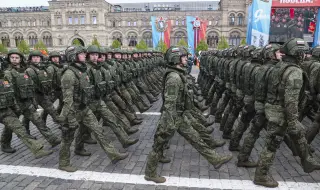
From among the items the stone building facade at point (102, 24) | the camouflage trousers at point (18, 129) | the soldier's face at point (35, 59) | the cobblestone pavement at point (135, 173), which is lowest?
the cobblestone pavement at point (135, 173)

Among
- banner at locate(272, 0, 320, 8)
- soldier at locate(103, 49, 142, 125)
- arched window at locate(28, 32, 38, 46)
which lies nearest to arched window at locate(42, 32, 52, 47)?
arched window at locate(28, 32, 38, 46)

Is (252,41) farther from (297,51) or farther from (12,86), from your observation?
(12,86)

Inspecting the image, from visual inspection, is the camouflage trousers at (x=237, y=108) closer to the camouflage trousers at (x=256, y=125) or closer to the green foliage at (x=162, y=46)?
the camouflage trousers at (x=256, y=125)

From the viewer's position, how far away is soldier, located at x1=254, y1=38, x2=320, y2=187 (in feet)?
12.3

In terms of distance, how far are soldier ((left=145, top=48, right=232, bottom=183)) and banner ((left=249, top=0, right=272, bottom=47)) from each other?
38.5 ft

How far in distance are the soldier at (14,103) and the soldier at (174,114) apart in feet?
7.82

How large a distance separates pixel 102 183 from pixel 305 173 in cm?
366

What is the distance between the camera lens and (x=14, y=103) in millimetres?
5270

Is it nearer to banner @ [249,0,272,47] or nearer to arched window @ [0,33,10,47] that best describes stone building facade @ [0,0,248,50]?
arched window @ [0,33,10,47]

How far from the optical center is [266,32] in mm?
14508

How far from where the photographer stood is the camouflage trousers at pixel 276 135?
398cm

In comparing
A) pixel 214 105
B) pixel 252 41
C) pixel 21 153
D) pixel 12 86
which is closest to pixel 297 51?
pixel 214 105

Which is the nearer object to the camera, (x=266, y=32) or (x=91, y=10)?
(x=266, y=32)


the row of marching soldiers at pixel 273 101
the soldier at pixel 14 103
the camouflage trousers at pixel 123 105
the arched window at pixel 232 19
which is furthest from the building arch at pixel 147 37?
the soldier at pixel 14 103
